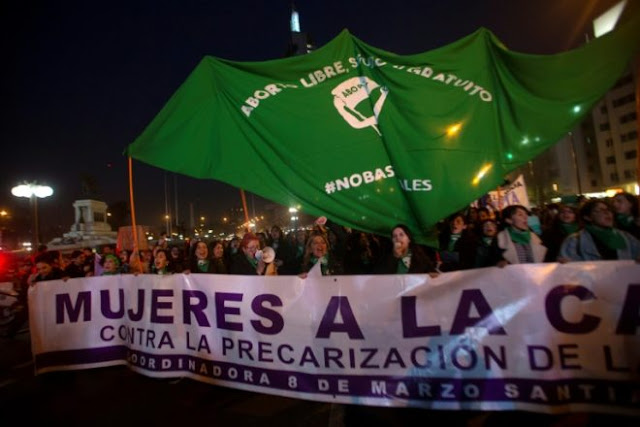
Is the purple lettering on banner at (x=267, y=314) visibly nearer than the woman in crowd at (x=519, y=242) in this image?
Yes

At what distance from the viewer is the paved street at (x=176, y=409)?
3.34 m

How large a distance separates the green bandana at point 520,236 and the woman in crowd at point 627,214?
1.47 m

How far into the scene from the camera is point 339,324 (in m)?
3.30

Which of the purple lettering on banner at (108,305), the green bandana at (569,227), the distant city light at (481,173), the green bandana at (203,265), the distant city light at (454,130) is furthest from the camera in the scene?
the green bandana at (203,265)

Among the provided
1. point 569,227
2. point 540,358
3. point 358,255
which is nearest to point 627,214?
point 569,227

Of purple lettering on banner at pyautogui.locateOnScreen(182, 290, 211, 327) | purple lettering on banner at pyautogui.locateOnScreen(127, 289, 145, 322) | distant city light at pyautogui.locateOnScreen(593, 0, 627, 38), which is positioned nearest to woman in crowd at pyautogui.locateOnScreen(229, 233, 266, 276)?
purple lettering on banner at pyautogui.locateOnScreen(182, 290, 211, 327)

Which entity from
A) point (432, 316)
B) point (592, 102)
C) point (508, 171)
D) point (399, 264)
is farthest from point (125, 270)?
point (592, 102)

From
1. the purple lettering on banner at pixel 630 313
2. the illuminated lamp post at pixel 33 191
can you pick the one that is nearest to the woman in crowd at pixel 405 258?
the purple lettering on banner at pixel 630 313

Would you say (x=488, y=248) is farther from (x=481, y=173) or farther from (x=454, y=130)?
(x=454, y=130)

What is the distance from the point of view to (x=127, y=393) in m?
4.43

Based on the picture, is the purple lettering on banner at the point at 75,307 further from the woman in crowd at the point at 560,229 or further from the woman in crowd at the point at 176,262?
the woman in crowd at the point at 560,229

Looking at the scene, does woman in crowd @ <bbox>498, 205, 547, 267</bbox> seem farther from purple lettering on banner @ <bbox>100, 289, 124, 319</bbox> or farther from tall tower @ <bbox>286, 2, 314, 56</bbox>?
tall tower @ <bbox>286, 2, 314, 56</bbox>

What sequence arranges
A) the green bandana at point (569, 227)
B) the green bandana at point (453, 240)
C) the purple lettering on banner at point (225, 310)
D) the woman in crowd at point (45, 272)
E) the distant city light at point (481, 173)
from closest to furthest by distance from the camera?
the distant city light at point (481, 173) → the purple lettering on banner at point (225, 310) → the green bandana at point (569, 227) → the woman in crowd at point (45, 272) → the green bandana at point (453, 240)

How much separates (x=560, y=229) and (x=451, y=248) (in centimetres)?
158
